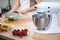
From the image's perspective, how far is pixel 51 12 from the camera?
1.20m

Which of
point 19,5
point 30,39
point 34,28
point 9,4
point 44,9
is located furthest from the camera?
point 9,4

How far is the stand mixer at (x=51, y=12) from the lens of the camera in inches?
45.4

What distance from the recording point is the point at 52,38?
42.3 inches

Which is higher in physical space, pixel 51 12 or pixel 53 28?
pixel 51 12

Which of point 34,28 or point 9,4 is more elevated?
point 9,4

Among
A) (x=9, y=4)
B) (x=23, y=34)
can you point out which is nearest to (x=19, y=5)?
(x=9, y=4)

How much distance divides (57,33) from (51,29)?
2.7 inches

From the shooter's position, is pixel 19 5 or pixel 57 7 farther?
pixel 19 5

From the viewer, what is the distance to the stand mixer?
1.15m

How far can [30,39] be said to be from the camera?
1065 mm

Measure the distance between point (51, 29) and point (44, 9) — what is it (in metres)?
0.19

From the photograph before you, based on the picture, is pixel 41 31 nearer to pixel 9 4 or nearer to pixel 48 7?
pixel 48 7

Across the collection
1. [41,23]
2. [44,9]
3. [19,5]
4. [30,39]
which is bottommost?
[30,39]

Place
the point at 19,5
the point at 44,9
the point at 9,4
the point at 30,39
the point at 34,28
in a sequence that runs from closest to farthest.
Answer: the point at 30,39
the point at 44,9
the point at 34,28
the point at 19,5
the point at 9,4
